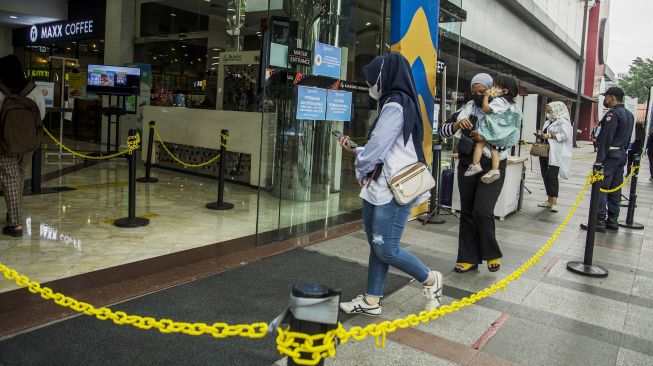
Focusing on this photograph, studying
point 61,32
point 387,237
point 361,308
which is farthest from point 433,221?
point 61,32

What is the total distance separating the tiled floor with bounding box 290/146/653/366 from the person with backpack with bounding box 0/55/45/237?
3042 mm

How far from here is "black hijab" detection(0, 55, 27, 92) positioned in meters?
4.96

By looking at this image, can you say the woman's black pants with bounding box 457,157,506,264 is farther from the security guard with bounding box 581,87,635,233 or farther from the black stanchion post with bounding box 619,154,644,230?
the black stanchion post with bounding box 619,154,644,230

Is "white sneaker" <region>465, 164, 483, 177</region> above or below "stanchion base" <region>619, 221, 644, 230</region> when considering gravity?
above

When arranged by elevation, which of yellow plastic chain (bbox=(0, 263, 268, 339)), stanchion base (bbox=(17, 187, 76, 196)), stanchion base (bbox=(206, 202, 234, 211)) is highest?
yellow plastic chain (bbox=(0, 263, 268, 339))

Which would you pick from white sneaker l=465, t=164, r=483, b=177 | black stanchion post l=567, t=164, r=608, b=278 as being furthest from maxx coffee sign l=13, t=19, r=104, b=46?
black stanchion post l=567, t=164, r=608, b=278

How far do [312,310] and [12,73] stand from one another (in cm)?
475

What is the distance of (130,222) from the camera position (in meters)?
5.84

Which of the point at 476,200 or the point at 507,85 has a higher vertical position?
the point at 507,85

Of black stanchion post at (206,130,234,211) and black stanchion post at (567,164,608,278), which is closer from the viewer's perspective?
black stanchion post at (567,164,608,278)

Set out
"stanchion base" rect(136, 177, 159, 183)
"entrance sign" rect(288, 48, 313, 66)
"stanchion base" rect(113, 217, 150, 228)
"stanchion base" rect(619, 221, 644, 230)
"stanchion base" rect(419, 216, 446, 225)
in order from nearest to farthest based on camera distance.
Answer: "entrance sign" rect(288, 48, 313, 66)
"stanchion base" rect(113, 217, 150, 228)
"stanchion base" rect(419, 216, 446, 225)
"stanchion base" rect(619, 221, 644, 230)
"stanchion base" rect(136, 177, 159, 183)

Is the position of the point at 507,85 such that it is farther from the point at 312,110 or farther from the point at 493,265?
the point at 312,110

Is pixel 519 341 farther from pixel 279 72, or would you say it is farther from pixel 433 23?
pixel 433 23

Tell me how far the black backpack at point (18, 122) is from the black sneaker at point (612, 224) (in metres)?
7.19
